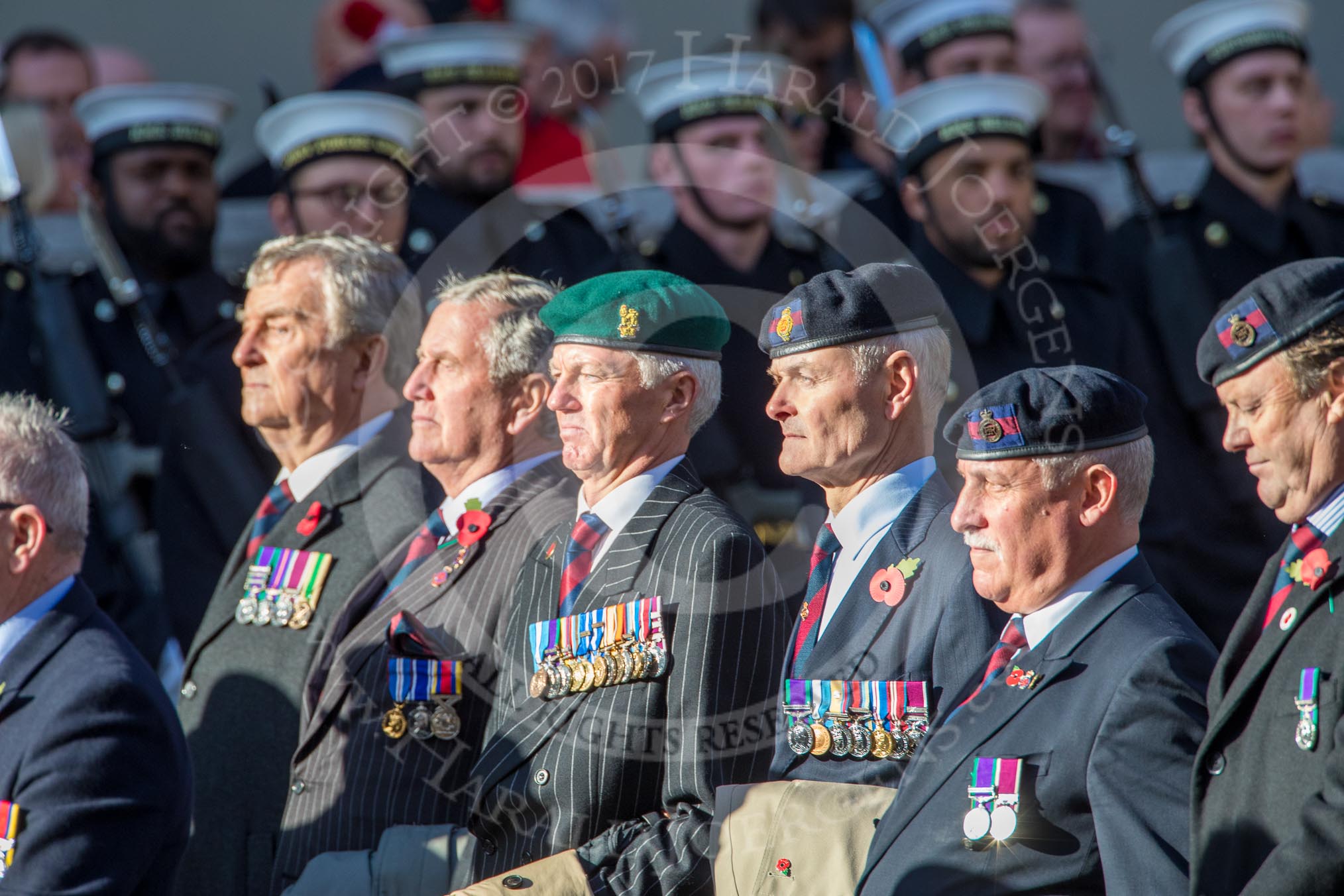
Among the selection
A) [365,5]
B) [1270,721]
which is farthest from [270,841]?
[365,5]

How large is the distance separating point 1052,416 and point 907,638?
0.47m

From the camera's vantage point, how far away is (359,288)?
176 inches

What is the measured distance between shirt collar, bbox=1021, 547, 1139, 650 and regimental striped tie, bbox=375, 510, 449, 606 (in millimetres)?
1452

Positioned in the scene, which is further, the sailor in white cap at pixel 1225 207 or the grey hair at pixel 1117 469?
the sailor in white cap at pixel 1225 207

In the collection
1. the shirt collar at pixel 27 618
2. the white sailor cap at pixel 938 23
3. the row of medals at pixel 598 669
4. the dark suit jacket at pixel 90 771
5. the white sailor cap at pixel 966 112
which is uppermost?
the white sailor cap at pixel 938 23

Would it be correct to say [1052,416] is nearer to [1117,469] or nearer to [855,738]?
[1117,469]

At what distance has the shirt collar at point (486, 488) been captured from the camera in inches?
158

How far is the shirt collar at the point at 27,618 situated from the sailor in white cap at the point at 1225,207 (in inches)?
131

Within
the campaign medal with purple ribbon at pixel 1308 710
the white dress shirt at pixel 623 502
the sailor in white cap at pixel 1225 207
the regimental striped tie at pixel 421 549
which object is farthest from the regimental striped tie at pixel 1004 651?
the sailor in white cap at pixel 1225 207

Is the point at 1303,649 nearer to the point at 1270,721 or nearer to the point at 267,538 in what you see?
the point at 1270,721

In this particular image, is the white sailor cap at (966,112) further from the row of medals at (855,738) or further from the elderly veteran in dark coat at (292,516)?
the row of medals at (855,738)

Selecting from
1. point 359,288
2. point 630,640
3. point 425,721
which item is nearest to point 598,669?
point 630,640

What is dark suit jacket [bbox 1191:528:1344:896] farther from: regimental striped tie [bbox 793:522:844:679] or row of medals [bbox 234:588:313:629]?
row of medals [bbox 234:588:313:629]

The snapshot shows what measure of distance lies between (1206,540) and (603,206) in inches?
92.0
